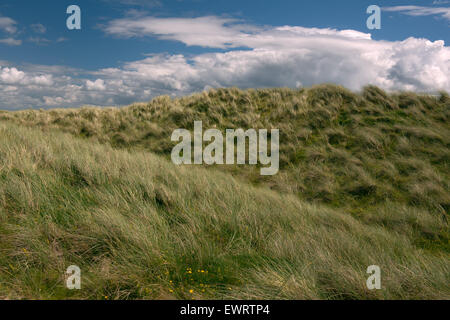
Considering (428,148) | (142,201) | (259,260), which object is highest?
(428,148)

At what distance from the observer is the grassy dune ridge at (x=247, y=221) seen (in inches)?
124

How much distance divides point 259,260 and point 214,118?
1134 centimetres

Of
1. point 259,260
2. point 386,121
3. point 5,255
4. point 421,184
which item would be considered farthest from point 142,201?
point 386,121

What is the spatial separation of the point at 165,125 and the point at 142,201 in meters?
9.91

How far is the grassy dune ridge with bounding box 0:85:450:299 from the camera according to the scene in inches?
124

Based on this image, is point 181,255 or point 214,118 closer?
point 181,255

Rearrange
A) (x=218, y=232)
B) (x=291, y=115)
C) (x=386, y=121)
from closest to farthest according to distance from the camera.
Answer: (x=218, y=232) < (x=386, y=121) < (x=291, y=115)

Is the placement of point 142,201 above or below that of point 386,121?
below

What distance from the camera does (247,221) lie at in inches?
191

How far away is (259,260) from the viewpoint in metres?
3.71

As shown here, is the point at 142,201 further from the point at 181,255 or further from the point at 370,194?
the point at 370,194

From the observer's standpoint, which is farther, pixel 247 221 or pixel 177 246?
pixel 247 221

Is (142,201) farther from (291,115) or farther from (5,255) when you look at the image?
(291,115)

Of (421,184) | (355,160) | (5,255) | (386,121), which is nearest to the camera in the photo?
(5,255)
